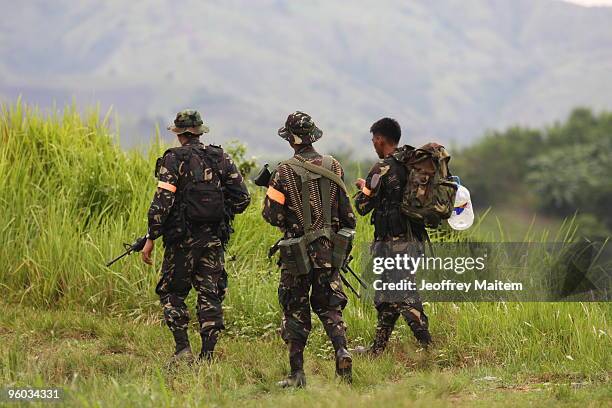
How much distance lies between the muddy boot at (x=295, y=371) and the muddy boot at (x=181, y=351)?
93 cm

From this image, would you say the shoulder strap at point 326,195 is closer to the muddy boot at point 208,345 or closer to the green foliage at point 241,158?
the muddy boot at point 208,345

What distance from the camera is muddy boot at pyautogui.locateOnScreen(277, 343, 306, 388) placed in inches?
232

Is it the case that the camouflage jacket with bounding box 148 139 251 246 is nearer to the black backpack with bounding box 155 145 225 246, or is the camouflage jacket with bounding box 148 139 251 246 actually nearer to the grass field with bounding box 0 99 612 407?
the black backpack with bounding box 155 145 225 246

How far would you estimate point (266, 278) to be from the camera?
8.73 meters

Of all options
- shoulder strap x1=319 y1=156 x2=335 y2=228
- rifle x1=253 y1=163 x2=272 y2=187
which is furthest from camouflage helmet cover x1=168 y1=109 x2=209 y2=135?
shoulder strap x1=319 y1=156 x2=335 y2=228

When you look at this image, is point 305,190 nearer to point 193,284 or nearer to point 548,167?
point 193,284

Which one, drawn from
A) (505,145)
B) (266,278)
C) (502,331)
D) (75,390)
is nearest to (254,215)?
(266,278)

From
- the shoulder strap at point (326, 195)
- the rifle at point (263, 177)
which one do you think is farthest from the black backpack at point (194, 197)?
the shoulder strap at point (326, 195)

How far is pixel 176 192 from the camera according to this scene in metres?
6.46

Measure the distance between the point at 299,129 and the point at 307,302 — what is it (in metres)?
1.19

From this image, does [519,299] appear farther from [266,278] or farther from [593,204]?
[593,204]

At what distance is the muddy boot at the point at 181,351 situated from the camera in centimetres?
651

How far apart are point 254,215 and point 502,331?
11.1 feet

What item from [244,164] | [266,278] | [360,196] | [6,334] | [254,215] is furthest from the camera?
[244,164]
